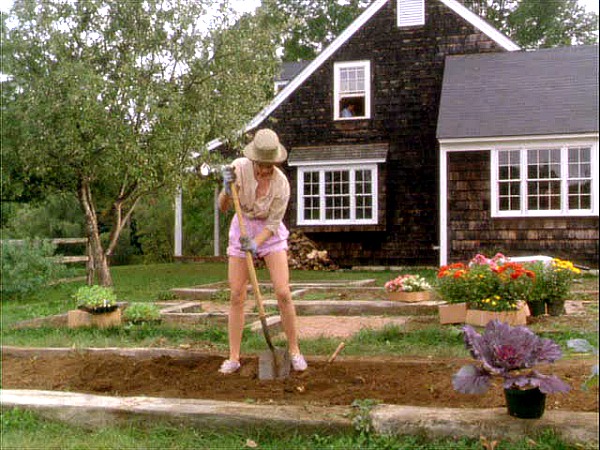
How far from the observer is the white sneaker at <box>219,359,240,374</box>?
210 inches

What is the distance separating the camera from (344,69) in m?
19.2

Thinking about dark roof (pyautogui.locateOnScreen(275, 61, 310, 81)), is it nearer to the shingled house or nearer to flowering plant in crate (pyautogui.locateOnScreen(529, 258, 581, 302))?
the shingled house

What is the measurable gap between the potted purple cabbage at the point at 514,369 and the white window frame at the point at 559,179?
12119 mm

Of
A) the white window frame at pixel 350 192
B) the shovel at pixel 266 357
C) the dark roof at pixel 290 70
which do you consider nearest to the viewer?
the shovel at pixel 266 357

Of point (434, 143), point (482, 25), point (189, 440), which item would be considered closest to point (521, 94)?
point (434, 143)

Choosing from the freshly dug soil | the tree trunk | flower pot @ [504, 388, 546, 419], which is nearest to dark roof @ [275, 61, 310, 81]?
the tree trunk

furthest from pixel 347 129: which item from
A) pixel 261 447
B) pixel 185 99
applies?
pixel 261 447

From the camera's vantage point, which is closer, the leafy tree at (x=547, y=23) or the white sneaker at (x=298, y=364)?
the white sneaker at (x=298, y=364)

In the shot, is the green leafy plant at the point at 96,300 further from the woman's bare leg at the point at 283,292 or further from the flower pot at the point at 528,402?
the flower pot at the point at 528,402

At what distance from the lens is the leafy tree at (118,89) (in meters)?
12.5

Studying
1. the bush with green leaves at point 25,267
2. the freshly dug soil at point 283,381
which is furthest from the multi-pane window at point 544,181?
the freshly dug soil at point 283,381

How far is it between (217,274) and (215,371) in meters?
12.5

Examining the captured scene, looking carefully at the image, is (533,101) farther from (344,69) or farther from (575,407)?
(575,407)

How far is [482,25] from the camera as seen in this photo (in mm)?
18297
